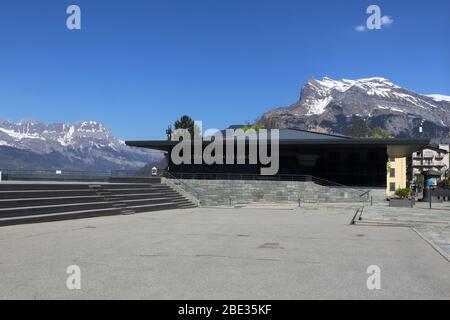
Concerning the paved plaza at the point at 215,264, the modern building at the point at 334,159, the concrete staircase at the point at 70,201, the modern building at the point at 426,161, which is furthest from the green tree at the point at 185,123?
the modern building at the point at 426,161

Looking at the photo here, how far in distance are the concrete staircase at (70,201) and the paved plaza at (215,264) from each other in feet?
8.54

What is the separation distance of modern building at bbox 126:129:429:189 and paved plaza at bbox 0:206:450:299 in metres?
37.4

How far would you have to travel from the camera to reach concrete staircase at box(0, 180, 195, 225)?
20.7 meters

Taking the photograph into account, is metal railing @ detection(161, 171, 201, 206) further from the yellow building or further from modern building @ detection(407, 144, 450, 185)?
modern building @ detection(407, 144, 450, 185)

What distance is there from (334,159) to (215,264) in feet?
159

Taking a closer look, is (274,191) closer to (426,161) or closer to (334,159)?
(334,159)

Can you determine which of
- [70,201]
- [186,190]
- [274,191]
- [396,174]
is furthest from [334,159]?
[396,174]

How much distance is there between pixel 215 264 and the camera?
10.6m

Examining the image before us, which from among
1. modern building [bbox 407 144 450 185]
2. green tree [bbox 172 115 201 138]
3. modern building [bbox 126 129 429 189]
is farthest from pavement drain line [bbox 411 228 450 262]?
modern building [bbox 407 144 450 185]

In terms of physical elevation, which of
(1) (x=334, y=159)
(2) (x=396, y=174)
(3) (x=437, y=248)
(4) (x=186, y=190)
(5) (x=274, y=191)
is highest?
(1) (x=334, y=159)

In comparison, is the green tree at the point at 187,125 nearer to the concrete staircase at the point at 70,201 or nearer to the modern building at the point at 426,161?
the concrete staircase at the point at 70,201

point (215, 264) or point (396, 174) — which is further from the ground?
point (396, 174)

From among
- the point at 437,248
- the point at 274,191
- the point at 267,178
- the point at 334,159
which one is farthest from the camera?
the point at 334,159
